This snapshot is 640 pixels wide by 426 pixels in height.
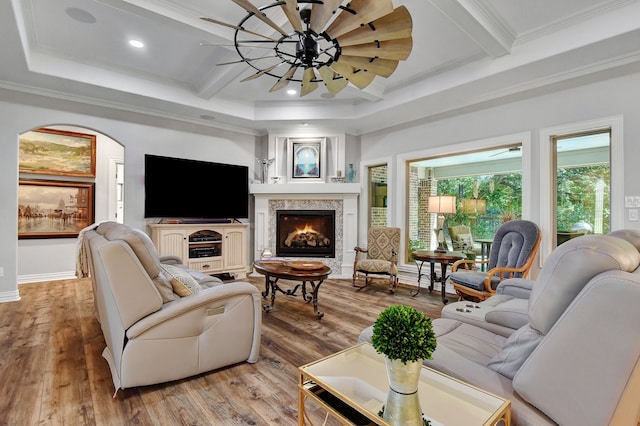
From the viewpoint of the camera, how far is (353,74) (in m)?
2.42

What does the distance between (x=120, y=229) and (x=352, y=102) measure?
4.07 m

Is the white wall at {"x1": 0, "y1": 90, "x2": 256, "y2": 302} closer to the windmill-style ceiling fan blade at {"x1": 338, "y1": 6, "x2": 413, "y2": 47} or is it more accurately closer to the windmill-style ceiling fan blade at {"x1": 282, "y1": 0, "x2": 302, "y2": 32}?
the windmill-style ceiling fan blade at {"x1": 282, "y1": 0, "x2": 302, "y2": 32}

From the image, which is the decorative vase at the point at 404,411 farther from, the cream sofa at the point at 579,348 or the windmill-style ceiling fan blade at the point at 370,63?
the windmill-style ceiling fan blade at the point at 370,63

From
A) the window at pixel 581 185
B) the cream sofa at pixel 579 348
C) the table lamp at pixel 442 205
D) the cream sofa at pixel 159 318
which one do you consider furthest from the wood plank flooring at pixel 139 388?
the window at pixel 581 185

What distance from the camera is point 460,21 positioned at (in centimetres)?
281

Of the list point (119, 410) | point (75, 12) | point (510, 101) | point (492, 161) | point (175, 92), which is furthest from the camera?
point (492, 161)

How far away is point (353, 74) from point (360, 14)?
0.64 meters

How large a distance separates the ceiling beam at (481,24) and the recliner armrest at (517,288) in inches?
91.0

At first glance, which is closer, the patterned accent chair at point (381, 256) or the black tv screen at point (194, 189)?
the patterned accent chair at point (381, 256)

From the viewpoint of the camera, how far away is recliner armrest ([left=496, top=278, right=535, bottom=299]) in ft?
8.67

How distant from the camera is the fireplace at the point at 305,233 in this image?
19.3 feet

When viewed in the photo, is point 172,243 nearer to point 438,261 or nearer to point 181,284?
point 181,284

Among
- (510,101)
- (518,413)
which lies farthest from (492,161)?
(518,413)

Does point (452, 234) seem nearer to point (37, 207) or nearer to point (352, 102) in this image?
point (352, 102)
